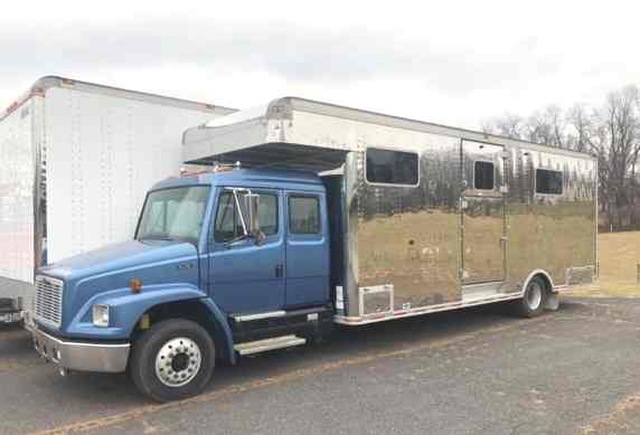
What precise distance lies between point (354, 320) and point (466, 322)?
Result: 3.67m

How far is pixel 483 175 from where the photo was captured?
9.91 metres

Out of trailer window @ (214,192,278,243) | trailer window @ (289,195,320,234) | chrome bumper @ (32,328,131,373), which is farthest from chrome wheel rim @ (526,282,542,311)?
chrome bumper @ (32,328,131,373)

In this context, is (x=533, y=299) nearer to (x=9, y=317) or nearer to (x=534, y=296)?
(x=534, y=296)

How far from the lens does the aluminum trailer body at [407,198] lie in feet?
25.7

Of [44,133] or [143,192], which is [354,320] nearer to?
[143,192]

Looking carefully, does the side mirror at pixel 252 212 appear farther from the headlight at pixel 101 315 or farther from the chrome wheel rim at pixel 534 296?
the chrome wheel rim at pixel 534 296

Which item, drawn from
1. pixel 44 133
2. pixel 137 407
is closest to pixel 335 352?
pixel 137 407

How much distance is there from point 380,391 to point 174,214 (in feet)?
10.0

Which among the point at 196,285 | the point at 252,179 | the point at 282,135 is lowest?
the point at 196,285

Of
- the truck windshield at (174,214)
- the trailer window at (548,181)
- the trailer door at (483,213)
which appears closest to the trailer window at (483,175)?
the trailer door at (483,213)

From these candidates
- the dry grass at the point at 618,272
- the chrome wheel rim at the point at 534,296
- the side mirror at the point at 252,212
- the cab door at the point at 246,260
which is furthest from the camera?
the dry grass at the point at 618,272

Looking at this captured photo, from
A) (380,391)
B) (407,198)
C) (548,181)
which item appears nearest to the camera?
(380,391)

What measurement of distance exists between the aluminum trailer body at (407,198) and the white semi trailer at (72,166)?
0.58 metres

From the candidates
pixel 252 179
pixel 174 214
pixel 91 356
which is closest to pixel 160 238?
pixel 174 214
